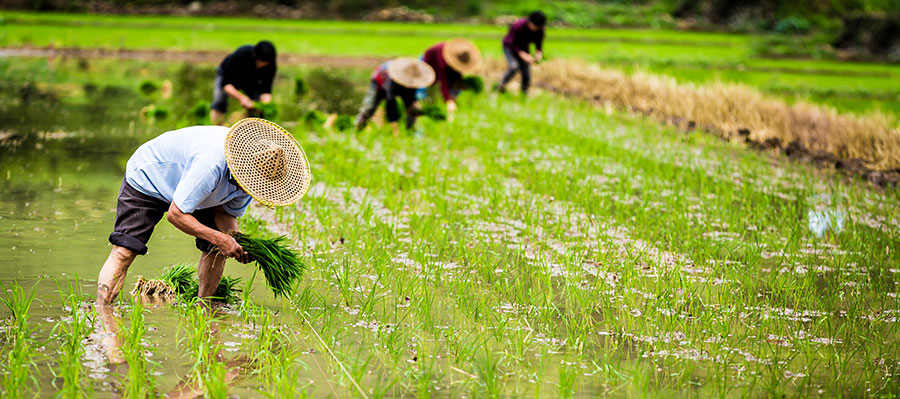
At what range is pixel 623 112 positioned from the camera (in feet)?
43.5

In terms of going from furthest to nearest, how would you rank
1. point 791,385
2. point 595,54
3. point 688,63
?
point 595,54
point 688,63
point 791,385

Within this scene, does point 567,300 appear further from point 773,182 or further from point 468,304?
point 773,182

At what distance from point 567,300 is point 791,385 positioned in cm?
125

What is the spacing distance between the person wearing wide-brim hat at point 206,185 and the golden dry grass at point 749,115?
21.2 ft

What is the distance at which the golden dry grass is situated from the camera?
937cm

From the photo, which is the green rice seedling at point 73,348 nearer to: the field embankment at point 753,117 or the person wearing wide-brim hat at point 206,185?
the person wearing wide-brim hat at point 206,185

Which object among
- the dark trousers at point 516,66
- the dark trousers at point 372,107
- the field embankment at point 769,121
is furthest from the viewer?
the dark trousers at point 516,66

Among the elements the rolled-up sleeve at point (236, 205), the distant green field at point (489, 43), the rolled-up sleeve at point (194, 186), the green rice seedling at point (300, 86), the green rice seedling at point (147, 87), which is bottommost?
the distant green field at point (489, 43)

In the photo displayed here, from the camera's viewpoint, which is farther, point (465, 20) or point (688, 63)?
point (465, 20)

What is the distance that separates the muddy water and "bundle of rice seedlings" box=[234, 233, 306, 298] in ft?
0.83

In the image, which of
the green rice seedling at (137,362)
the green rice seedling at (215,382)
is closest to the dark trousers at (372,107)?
the green rice seedling at (137,362)

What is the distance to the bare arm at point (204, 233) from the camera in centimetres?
391

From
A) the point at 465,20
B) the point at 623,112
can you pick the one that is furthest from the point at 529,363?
the point at 465,20

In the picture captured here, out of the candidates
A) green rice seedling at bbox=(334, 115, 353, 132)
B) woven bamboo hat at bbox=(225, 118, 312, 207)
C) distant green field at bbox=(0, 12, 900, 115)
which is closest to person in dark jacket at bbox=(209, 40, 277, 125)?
green rice seedling at bbox=(334, 115, 353, 132)
